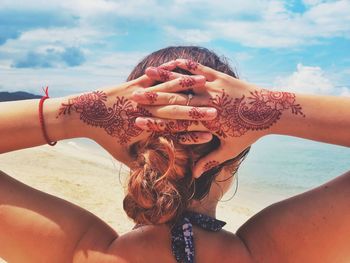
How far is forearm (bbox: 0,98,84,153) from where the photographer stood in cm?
169

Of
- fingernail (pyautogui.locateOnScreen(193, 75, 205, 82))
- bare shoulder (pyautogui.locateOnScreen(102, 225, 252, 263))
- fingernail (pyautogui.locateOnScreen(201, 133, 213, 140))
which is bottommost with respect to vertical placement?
bare shoulder (pyautogui.locateOnScreen(102, 225, 252, 263))

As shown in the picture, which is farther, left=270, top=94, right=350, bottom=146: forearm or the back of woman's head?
left=270, top=94, right=350, bottom=146: forearm

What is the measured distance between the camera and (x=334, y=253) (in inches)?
61.6

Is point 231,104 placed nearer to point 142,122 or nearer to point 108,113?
point 142,122

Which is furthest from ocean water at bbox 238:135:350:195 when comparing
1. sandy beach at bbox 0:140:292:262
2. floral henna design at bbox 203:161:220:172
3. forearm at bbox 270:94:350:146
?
floral henna design at bbox 203:161:220:172

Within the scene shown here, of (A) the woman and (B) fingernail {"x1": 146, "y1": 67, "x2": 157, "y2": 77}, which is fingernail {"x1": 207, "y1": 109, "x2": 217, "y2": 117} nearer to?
(A) the woman

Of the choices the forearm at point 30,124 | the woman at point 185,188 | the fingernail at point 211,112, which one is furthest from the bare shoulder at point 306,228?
the forearm at point 30,124

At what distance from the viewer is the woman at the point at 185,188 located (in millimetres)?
1506

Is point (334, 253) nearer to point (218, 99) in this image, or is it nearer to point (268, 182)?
point (218, 99)

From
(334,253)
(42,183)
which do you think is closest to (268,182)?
(42,183)

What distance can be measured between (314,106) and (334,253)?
1.52ft

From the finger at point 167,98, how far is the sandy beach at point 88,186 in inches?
156

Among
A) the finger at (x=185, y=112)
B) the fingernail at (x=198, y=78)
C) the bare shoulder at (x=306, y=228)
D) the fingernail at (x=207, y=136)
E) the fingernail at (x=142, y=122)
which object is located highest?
the fingernail at (x=198, y=78)

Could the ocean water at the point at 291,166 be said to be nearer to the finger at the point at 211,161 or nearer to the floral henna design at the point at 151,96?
the finger at the point at 211,161
